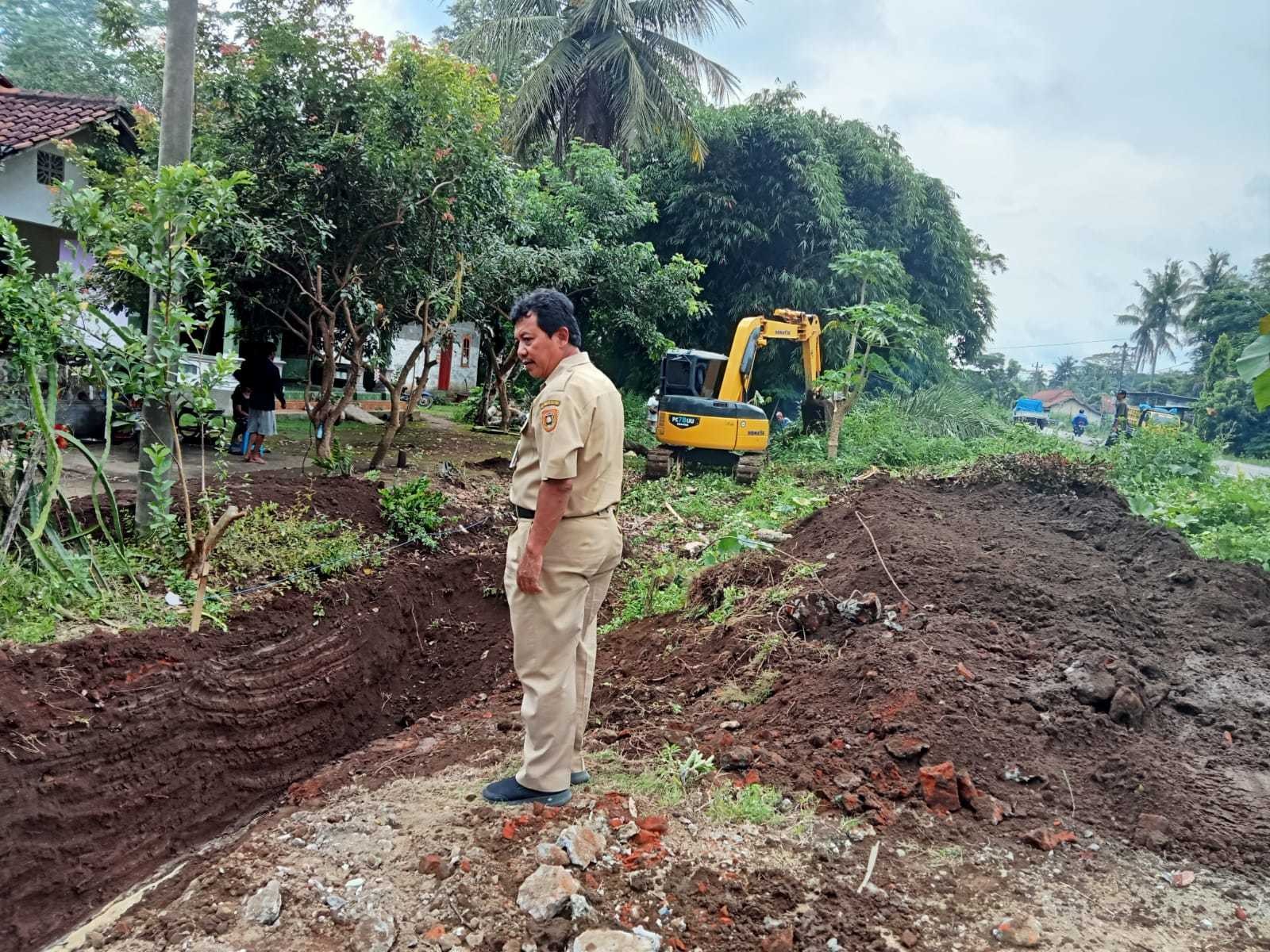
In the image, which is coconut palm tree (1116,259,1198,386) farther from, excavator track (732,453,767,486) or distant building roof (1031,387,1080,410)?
excavator track (732,453,767,486)

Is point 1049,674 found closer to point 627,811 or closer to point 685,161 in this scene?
point 627,811

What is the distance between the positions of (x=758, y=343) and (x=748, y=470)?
2.19 meters

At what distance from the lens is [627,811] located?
123 inches

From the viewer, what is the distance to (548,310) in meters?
3.15

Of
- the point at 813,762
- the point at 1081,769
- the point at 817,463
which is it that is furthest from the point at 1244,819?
the point at 817,463

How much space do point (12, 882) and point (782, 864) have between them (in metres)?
3.00

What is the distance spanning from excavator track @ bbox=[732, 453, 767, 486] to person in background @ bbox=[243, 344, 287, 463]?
6.12 metres

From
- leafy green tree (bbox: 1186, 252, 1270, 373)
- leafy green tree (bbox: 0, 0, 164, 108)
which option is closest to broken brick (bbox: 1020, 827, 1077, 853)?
leafy green tree (bbox: 0, 0, 164, 108)

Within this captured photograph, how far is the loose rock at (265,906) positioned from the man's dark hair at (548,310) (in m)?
2.12

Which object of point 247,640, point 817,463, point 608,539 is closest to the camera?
point 608,539

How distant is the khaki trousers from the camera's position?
3133 millimetres

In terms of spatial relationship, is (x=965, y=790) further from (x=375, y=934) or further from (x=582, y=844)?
(x=375, y=934)

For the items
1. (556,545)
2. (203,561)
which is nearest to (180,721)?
(203,561)

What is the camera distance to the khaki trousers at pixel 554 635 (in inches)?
123
